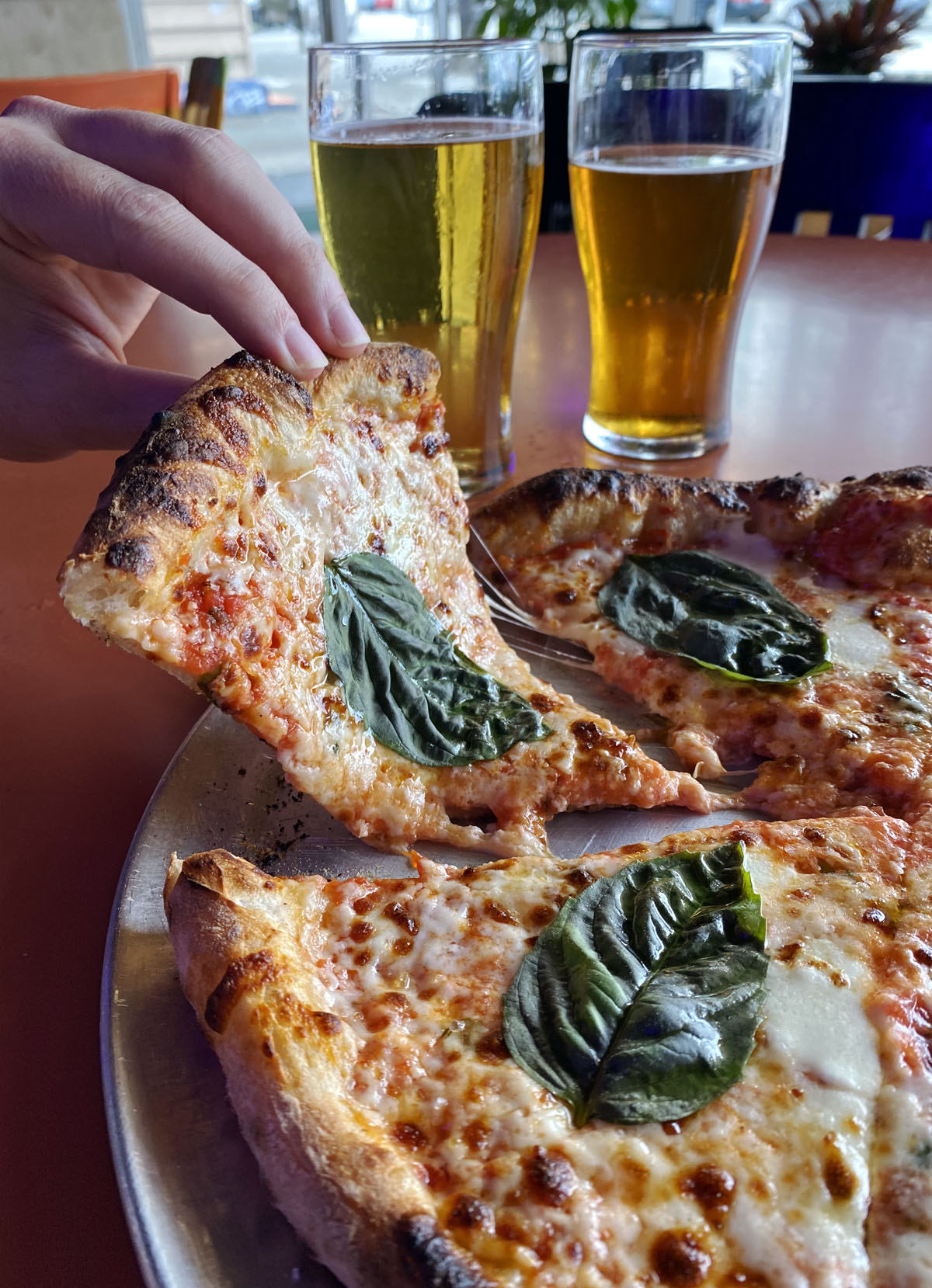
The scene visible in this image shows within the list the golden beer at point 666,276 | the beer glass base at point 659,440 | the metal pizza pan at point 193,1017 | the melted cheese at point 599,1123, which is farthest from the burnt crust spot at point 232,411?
the beer glass base at point 659,440

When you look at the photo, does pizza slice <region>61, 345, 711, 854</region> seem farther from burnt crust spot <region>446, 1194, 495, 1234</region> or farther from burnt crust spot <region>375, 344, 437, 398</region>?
burnt crust spot <region>446, 1194, 495, 1234</region>

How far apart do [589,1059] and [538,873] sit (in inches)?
7.3

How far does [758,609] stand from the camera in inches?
44.0

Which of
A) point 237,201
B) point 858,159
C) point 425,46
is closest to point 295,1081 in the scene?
point 237,201

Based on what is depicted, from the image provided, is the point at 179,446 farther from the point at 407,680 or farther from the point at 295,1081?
the point at 295,1081

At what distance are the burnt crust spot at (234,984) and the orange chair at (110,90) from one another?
2487 mm

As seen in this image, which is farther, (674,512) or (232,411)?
(674,512)

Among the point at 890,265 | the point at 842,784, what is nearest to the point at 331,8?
the point at 890,265

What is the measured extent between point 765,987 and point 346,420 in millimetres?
631

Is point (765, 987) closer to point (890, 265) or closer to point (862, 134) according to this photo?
point (890, 265)

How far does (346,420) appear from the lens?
101 cm

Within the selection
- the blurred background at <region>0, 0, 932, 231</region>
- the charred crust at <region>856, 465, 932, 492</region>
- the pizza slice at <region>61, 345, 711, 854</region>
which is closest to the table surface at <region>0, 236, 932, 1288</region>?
the pizza slice at <region>61, 345, 711, 854</region>

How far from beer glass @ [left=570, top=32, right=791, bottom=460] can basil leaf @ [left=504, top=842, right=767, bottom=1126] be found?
993 mm

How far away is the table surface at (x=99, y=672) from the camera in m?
0.66
